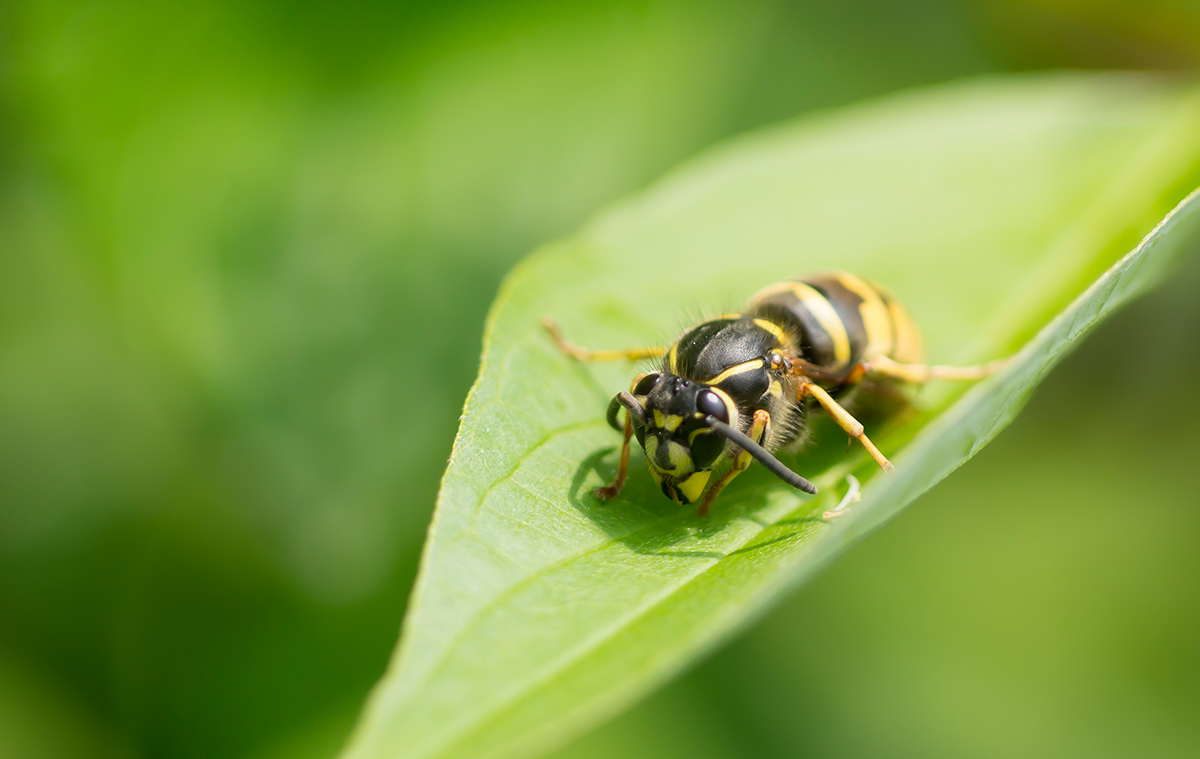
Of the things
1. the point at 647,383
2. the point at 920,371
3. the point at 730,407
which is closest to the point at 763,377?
the point at 730,407

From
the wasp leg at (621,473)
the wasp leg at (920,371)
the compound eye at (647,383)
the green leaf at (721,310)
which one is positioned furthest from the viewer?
the wasp leg at (920,371)

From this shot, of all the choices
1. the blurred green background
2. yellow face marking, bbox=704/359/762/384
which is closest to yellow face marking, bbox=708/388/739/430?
yellow face marking, bbox=704/359/762/384

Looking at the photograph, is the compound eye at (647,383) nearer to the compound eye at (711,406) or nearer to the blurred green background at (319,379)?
the compound eye at (711,406)

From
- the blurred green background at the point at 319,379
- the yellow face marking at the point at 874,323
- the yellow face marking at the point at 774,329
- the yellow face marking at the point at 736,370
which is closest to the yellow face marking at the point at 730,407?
the yellow face marking at the point at 736,370

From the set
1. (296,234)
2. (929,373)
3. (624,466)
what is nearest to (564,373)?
(624,466)

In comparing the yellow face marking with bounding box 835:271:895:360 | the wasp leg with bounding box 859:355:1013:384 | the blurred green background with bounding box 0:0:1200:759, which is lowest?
the blurred green background with bounding box 0:0:1200:759

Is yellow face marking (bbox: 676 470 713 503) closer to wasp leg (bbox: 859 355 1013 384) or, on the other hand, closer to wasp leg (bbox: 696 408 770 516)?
wasp leg (bbox: 696 408 770 516)
